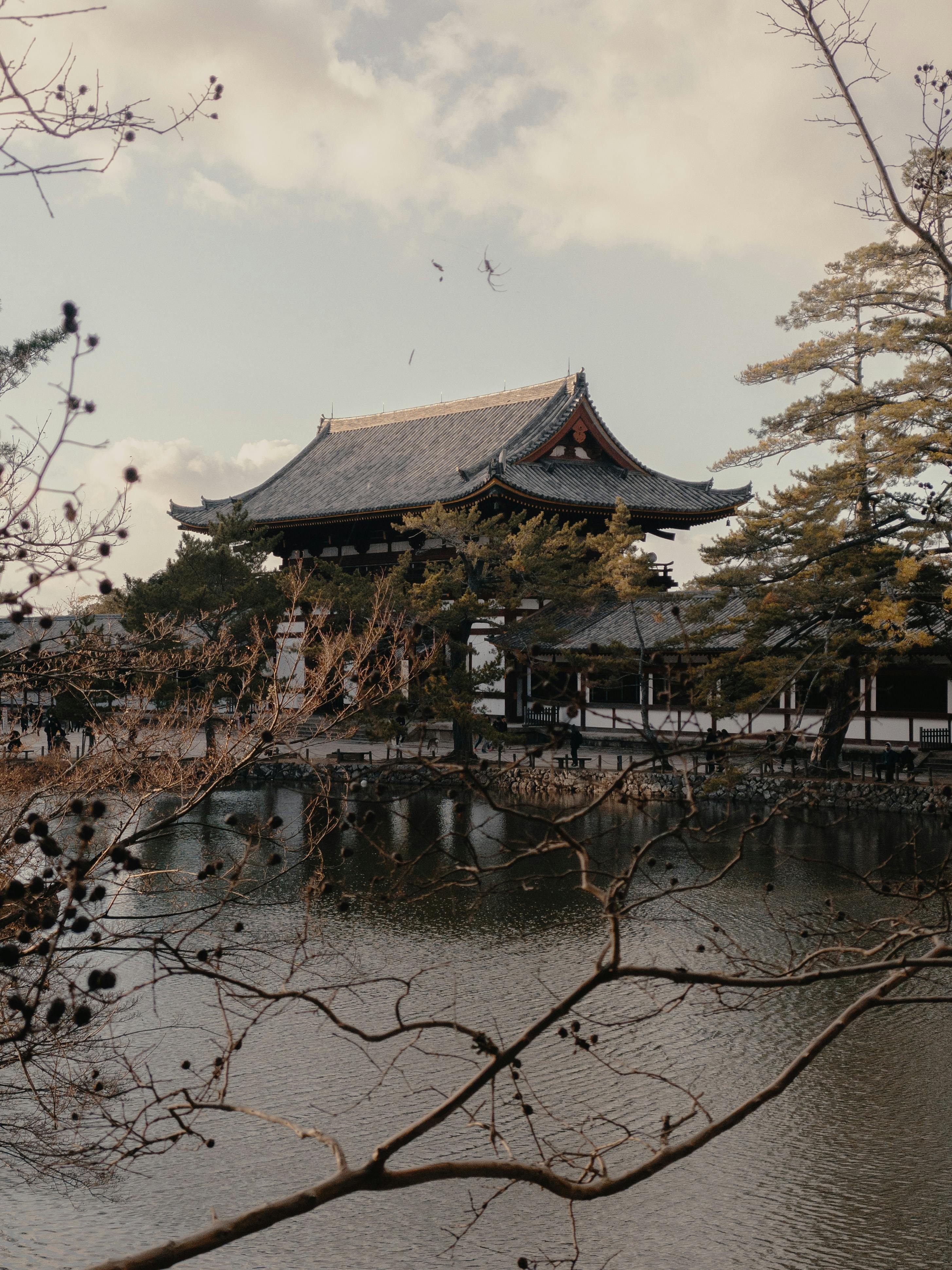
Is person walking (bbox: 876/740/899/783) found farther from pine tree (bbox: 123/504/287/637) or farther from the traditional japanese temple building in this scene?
pine tree (bbox: 123/504/287/637)

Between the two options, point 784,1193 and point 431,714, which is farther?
point 784,1193

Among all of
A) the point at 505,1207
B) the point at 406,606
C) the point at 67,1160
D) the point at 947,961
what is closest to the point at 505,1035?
the point at 505,1207

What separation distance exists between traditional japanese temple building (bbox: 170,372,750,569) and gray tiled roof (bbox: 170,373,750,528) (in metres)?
0.05

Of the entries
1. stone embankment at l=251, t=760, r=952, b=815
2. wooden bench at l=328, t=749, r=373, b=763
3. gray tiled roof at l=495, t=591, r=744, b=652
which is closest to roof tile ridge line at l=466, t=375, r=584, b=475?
gray tiled roof at l=495, t=591, r=744, b=652

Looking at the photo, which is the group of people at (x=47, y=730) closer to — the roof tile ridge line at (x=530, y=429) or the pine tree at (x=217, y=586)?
the pine tree at (x=217, y=586)

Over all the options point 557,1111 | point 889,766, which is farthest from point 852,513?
point 557,1111

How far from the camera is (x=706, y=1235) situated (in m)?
7.48

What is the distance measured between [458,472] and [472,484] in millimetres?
2705

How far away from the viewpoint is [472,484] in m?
30.1

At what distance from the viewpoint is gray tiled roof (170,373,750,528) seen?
31.1 m

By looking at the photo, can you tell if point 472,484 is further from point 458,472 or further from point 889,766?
point 889,766

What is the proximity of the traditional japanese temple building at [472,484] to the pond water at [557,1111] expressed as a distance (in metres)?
18.2

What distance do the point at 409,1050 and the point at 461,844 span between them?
8.02 m

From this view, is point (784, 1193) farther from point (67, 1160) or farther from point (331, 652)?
point (331, 652)
